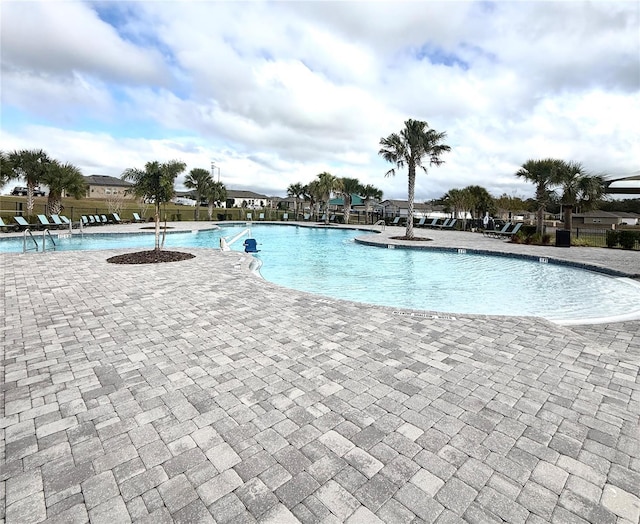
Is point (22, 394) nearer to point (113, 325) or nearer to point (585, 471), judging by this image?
point (113, 325)

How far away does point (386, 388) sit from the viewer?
10.0 ft

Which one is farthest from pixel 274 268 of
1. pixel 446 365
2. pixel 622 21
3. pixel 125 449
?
pixel 622 21

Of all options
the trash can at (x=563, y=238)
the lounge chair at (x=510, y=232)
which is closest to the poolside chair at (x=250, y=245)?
the trash can at (x=563, y=238)

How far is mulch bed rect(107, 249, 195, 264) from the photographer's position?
32.8 feet

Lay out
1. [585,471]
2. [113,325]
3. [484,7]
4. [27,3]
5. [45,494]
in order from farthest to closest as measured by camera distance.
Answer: [484,7]
[27,3]
[113,325]
[585,471]
[45,494]

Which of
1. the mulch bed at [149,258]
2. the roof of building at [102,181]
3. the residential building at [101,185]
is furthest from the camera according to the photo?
the roof of building at [102,181]

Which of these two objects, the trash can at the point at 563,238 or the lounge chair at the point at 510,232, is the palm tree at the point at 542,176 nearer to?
the lounge chair at the point at 510,232

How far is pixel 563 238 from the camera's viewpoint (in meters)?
16.5

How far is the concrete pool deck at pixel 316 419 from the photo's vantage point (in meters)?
1.86

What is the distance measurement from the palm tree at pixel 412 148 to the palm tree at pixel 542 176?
17.2 ft

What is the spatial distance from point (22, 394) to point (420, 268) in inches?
433

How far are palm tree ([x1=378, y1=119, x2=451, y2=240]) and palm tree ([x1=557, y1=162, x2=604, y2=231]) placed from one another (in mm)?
6549

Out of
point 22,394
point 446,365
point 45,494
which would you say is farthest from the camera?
point 446,365

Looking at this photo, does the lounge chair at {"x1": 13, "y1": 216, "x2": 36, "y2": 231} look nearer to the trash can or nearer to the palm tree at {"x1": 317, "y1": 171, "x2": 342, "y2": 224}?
the palm tree at {"x1": 317, "y1": 171, "x2": 342, "y2": 224}
